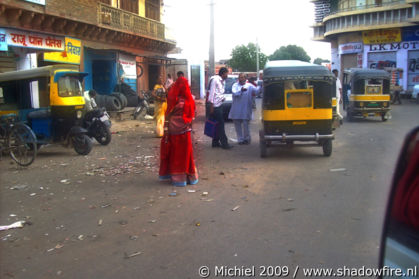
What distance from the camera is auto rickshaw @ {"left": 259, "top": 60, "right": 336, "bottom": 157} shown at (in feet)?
28.5

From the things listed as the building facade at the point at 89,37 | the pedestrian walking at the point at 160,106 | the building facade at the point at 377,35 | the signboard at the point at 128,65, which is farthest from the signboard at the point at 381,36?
the pedestrian walking at the point at 160,106

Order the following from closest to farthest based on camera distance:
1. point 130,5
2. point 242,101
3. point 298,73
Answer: point 298,73 → point 242,101 → point 130,5

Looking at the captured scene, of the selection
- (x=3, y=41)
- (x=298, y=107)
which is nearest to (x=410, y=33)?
(x=298, y=107)

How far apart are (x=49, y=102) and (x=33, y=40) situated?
6032 millimetres

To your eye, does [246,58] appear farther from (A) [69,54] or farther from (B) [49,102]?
(B) [49,102]

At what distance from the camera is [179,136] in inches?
266

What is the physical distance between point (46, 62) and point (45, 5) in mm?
2412

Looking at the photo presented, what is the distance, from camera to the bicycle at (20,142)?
8.40 metres

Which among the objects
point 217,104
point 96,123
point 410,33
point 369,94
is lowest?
point 96,123

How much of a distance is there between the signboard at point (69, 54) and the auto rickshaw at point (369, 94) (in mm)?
12311

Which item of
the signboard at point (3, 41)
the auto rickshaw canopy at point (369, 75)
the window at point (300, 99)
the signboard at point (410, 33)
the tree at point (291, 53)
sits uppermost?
the tree at point (291, 53)

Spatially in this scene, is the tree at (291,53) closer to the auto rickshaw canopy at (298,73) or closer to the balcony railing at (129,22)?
the balcony railing at (129,22)

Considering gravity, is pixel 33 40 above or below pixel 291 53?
below

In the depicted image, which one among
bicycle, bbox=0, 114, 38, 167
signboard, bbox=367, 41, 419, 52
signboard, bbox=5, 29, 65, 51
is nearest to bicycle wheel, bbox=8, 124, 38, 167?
bicycle, bbox=0, 114, 38, 167
